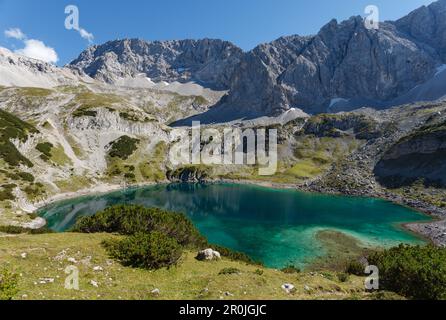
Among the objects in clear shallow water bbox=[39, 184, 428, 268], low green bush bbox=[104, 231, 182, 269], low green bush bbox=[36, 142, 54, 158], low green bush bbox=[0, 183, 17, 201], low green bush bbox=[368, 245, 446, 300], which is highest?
low green bush bbox=[36, 142, 54, 158]

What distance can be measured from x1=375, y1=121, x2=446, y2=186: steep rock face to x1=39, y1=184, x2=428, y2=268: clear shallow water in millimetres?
26311

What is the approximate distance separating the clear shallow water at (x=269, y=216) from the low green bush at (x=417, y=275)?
27752 millimetres

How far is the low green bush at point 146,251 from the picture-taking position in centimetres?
2548

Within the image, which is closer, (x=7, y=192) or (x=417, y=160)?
(x=7, y=192)

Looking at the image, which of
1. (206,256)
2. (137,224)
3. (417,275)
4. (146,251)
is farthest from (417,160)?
(146,251)

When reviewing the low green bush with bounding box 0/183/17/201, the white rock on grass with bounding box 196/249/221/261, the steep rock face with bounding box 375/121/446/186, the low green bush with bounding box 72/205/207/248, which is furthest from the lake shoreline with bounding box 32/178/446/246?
the white rock on grass with bounding box 196/249/221/261

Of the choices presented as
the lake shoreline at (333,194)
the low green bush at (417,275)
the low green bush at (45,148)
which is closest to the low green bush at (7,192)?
the lake shoreline at (333,194)

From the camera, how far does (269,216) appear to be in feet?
301

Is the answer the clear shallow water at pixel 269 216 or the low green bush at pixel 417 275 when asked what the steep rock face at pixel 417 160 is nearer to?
the clear shallow water at pixel 269 216

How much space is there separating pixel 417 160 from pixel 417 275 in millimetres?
135532

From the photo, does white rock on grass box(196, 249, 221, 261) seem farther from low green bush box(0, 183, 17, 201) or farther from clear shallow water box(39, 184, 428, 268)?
low green bush box(0, 183, 17, 201)

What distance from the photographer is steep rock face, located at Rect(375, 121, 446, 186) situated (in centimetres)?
12794

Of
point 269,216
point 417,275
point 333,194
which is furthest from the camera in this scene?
point 333,194

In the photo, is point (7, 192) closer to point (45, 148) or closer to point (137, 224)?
point (45, 148)
